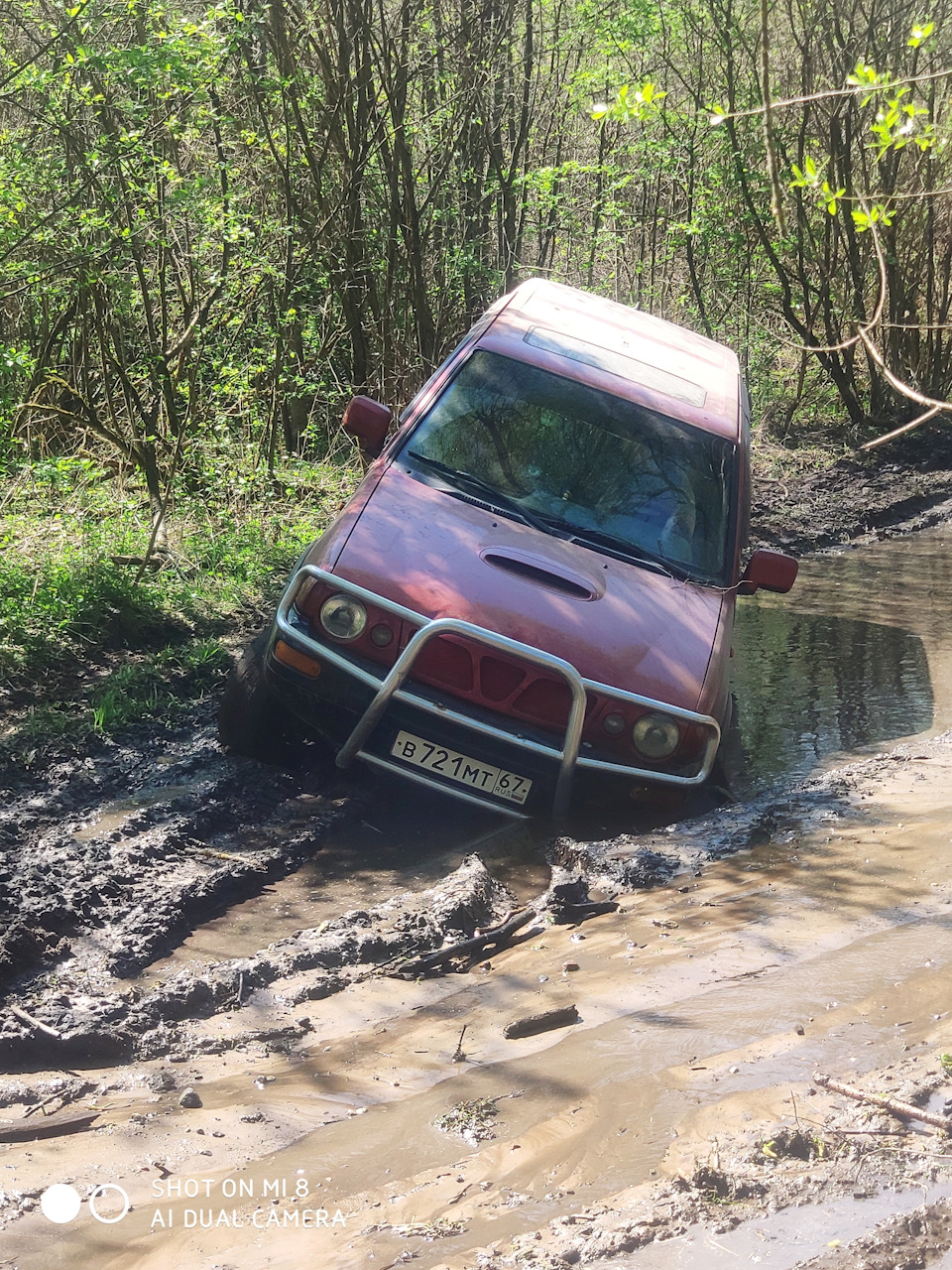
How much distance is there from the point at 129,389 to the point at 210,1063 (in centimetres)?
571

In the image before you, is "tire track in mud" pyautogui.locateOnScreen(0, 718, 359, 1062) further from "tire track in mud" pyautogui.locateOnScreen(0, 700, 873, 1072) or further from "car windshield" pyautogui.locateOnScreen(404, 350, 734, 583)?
"car windshield" pyautogui.locateOnScreen(404, 350, 734, 583)

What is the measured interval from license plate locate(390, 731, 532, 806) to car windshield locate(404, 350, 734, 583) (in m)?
1.15

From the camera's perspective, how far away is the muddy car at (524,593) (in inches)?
165

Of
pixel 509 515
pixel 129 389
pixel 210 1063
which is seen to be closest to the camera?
pixel 210 1063

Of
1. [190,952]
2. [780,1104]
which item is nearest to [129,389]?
[190,952]

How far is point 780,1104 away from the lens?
2623 mm

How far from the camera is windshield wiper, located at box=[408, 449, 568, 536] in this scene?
15.9 feet

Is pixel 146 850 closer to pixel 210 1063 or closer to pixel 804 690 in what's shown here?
pixel 210 1063

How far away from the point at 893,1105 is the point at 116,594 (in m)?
4.88

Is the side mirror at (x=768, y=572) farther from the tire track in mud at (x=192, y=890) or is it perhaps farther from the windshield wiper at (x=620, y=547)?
the tire track in mud at (x=192, y=890)

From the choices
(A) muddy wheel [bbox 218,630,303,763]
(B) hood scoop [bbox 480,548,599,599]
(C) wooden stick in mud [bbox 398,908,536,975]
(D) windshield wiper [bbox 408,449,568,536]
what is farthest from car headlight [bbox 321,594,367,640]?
(C) wooden stick in mud [bbox 398,908,536,975]

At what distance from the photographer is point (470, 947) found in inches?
141

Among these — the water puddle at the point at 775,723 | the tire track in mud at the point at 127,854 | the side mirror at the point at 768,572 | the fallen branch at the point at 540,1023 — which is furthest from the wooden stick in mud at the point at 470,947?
the side mirror at the point at 768,572

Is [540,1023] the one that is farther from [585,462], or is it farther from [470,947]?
[585,462]
